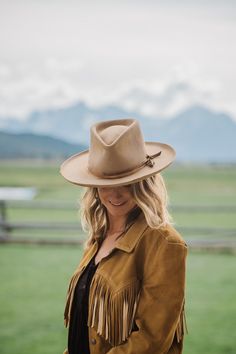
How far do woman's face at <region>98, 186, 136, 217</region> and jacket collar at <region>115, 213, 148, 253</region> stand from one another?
5 centimetres

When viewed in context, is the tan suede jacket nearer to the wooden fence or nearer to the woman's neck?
the woman's neck

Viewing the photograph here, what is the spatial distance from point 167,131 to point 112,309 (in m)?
138

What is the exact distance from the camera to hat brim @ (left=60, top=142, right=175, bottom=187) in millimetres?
1664

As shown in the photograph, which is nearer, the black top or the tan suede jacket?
the tan suede jacket

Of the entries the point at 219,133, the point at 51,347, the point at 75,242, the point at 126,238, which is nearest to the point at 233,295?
the point at 51,347

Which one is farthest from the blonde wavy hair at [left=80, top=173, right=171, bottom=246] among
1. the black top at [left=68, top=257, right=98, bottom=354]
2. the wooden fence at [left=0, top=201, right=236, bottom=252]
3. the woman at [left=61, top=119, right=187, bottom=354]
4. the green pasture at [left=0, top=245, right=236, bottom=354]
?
the wooden fence at [left=0, top=201, right=236, bottom=252]

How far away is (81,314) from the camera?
5.90ft

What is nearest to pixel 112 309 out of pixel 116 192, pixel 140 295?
pixel 140 295

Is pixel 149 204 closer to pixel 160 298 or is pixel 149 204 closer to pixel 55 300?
pixel 160 298

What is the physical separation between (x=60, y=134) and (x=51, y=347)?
143594 mm

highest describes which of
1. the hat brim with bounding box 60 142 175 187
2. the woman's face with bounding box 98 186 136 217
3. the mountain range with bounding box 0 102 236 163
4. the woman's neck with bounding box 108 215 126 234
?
the hat brim with bounding box 60 142 175 187

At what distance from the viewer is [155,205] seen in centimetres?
170

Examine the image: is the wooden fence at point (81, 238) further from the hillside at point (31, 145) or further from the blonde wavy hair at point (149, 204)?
the hillside at point (31, 145)

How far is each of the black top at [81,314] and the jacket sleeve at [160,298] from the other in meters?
0.21
